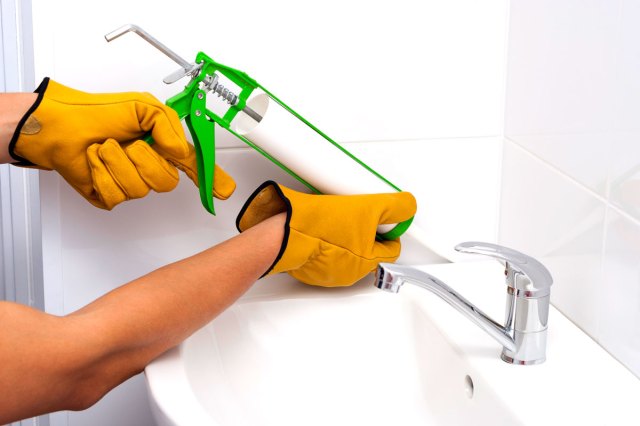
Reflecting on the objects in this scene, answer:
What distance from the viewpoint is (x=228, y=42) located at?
3.64ft

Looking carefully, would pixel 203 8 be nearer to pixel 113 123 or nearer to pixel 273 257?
pixel 113 123

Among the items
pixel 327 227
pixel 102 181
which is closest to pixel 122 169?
pixel 102 181

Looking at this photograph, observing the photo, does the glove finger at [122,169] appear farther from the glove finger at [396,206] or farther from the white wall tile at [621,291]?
the white wall tile at [621,291]

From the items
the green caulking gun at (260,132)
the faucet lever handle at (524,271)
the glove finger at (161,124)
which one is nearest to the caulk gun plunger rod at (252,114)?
the green caulking gun at (260,132)

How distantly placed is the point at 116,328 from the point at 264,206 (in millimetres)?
286

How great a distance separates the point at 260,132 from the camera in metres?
1.05

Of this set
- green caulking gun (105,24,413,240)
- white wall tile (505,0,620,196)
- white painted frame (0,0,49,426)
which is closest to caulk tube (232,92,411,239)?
green caulking gun (105,24,413,240)

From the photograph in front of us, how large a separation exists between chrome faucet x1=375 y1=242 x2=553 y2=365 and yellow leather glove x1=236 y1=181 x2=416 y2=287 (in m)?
0.18

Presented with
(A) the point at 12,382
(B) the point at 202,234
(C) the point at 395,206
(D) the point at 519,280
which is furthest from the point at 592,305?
(A) the point at 12,382

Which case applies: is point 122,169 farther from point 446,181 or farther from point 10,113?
point 446,181

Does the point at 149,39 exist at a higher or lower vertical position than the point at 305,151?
higher

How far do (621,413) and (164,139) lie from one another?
1.84ft

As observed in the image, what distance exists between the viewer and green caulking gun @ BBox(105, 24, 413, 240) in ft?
3.40

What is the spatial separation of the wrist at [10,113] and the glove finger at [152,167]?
0.40 ft
